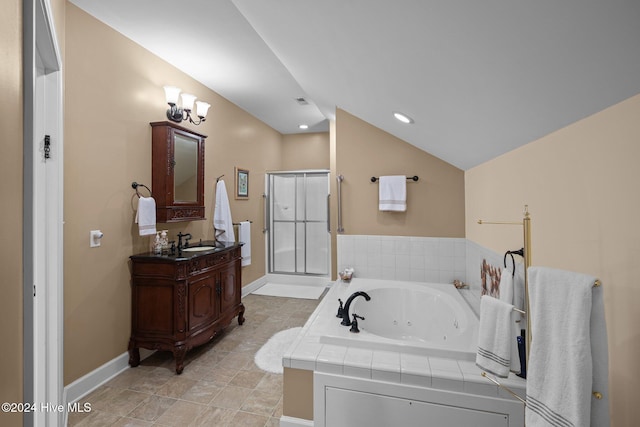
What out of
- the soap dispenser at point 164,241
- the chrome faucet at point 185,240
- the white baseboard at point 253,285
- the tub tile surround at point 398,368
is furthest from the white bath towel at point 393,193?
the white baseboard at point 253,285

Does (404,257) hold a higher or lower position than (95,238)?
lower

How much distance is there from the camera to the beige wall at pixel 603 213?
2.87 ft

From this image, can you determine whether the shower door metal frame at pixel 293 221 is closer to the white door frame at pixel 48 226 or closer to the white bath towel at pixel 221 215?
the white bath towel at pixel 221 215

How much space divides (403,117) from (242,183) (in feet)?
8.55

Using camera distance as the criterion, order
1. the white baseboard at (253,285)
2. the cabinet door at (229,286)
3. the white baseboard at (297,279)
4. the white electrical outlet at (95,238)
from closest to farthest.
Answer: the white electrical outlet at (95,238) < the cabinet door at (229,286) < the white baseboard at (253,285) < the white baseboard at (297,279)

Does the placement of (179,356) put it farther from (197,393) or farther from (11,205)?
(11,205)

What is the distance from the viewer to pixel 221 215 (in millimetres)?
3492

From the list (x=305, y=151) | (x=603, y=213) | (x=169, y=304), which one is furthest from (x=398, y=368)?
(x=305, y=151)

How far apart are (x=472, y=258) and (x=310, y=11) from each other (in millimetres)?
2472

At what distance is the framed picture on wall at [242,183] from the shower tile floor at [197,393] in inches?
79.0

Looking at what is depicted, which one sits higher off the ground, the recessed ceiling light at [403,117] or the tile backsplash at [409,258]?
the recessed ceiling light at [403,117]

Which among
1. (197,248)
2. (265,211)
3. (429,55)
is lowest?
(197,248)

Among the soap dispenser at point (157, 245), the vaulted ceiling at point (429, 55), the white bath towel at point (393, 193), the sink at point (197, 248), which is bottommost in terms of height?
the sink at point (197, 248)

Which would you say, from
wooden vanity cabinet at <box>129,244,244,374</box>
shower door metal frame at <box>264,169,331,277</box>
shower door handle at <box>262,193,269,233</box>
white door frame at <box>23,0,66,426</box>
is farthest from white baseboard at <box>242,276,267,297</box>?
white door frame at <box>23,0,66,426</box>
